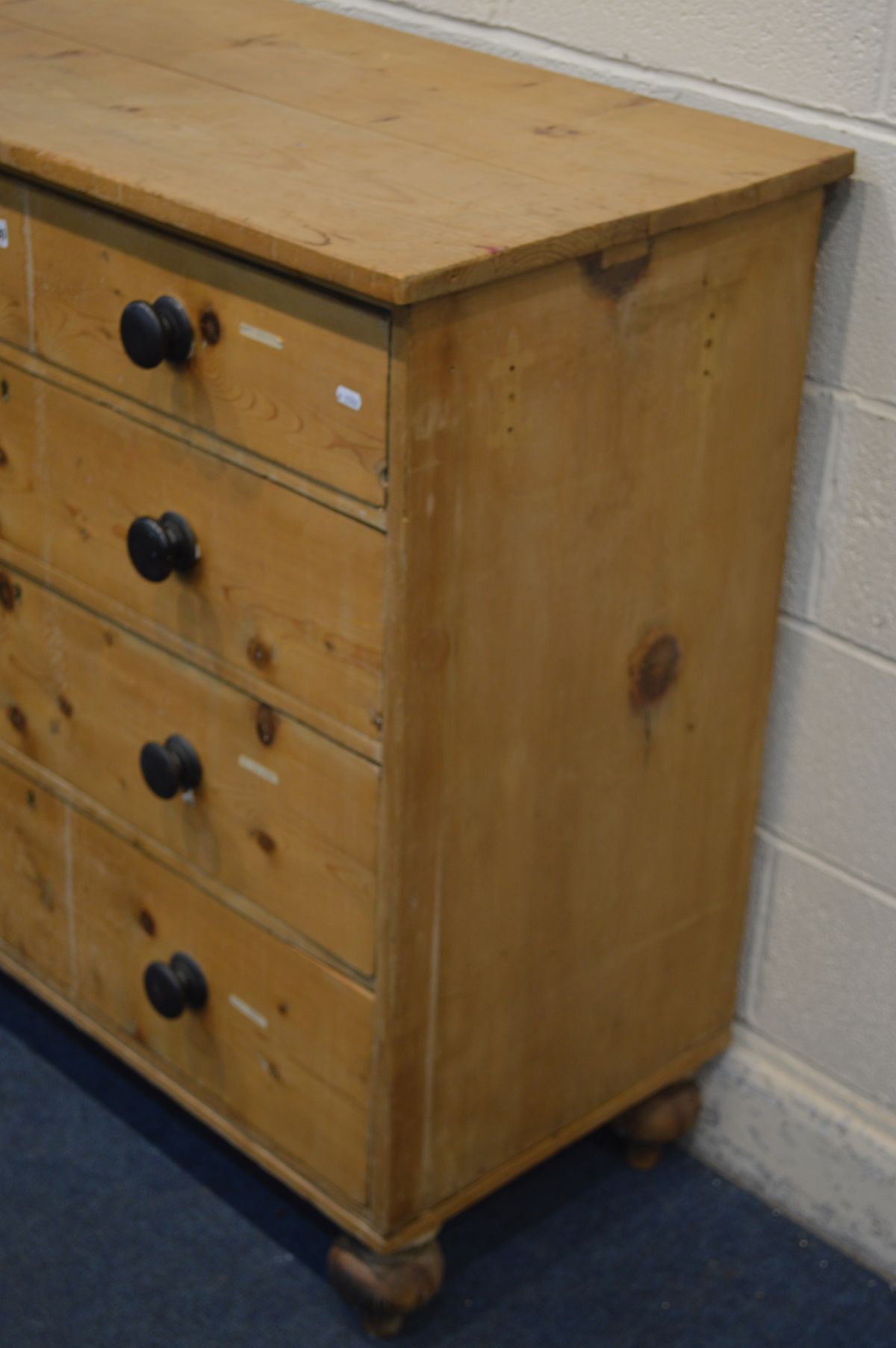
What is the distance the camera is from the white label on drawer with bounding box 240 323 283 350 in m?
1.19

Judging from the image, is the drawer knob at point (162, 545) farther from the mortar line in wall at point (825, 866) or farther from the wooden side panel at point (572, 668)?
the mortar line in wall at point (825, 866)

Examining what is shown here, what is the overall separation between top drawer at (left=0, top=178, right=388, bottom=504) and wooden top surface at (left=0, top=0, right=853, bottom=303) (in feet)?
0.12

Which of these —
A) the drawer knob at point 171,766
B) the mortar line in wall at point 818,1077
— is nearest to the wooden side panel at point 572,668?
the mortar line in wall at point 818,1077

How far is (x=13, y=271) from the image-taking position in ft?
4.57

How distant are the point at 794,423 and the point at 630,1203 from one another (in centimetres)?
76

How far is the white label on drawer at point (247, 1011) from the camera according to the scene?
57.7 inches

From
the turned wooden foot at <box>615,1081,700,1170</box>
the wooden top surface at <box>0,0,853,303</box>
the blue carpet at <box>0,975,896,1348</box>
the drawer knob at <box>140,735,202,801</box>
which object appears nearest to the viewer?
the wooden top surface at <box>0,0,853,303</box>

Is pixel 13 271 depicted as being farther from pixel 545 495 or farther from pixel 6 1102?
pixel 6 1102

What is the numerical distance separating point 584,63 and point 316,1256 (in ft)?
3.57

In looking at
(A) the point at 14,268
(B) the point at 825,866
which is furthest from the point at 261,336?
(B) the point at 825,866

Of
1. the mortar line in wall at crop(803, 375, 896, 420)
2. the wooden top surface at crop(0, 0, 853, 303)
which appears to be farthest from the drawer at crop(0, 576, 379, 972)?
the mortar line in wall at crop(803, 375, 896, 420)

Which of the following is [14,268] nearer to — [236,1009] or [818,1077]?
[236,1009]

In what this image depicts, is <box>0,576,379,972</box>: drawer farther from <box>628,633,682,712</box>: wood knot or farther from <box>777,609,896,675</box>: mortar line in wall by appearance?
<box>777,609,896,675</box>: mortar line in wall

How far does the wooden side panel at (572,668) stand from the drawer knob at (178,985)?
0.22 meters
